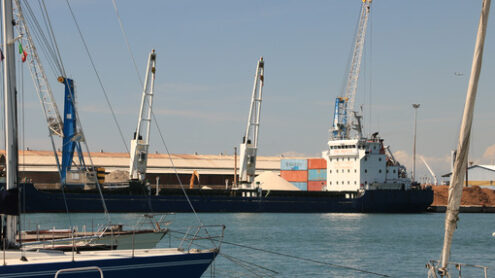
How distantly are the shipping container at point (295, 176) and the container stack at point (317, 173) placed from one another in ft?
5.03

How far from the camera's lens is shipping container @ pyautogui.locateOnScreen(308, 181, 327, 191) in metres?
103

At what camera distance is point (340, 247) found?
46.4 m

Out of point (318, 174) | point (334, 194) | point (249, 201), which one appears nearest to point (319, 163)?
point (318, 174)

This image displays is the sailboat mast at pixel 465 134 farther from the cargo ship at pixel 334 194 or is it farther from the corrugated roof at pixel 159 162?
the corrugated roof at pixel 159 162

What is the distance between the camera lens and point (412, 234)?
191ft

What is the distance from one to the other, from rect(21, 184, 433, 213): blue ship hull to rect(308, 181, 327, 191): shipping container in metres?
10.4

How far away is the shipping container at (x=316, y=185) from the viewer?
103 metres

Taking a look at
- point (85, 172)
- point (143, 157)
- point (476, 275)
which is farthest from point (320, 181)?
point (476, 275)

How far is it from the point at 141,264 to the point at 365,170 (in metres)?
73.9

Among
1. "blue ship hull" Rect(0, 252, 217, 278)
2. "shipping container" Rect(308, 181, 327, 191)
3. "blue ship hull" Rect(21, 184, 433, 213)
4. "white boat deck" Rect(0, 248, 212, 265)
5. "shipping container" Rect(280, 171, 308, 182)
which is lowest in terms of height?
"blue ship hull" Rect(21, 184, 433, 213)

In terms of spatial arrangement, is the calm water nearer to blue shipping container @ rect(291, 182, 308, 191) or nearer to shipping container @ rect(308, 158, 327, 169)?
shipping container @ rect(308, 158, 327, 169)

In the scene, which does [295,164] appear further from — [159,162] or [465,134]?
[465,134]

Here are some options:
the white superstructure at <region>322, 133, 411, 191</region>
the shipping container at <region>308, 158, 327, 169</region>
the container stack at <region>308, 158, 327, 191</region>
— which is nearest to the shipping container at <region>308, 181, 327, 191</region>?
the container stack at <region>308, 158, 327, 191</region>

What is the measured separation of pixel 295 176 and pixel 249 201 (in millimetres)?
21557
